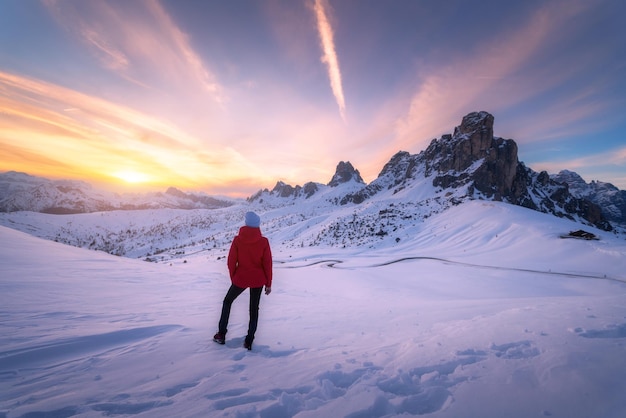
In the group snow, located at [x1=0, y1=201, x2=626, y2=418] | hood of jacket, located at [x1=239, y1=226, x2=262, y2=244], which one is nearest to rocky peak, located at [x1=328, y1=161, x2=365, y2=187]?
snow, located at [x1=0, y1=201, x2=626, y2=418]

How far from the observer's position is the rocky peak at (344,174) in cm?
16788

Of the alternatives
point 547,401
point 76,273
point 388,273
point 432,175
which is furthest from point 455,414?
point 432,175

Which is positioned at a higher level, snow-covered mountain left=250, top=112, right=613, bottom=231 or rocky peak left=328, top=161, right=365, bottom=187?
rocky peak left=328, top=161, right=365, bottom=187

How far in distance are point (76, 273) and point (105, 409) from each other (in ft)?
25.7

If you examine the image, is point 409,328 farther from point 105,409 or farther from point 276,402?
point 105,409

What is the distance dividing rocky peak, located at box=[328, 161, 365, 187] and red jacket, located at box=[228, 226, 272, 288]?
163 meters

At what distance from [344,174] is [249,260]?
169 metres

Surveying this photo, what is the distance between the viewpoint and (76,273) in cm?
807

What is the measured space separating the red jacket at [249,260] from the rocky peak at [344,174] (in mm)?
162801

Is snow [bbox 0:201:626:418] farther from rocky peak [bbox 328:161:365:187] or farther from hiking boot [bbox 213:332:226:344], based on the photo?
rocky peak [bbox 328:161:365:187]

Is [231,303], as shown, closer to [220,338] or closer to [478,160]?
[220,338]

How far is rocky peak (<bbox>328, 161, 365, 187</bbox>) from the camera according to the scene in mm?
167875

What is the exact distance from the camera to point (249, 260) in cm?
446

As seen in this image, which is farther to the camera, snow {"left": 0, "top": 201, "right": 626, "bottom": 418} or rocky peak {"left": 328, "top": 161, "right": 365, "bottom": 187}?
rocky peak {"left": 328, "top": 161, "right": 365, "bottom": 187}
